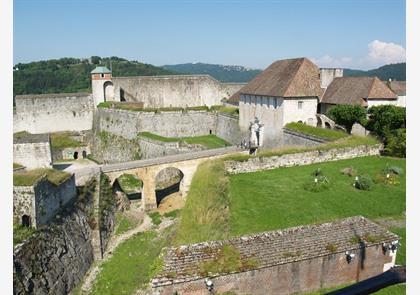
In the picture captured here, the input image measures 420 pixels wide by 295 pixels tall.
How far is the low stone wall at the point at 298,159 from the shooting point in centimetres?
2002

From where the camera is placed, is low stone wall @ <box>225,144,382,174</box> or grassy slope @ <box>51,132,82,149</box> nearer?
low stone wall @ <box>225,144,382,174</box>

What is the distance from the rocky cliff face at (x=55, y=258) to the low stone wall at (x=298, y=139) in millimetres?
13984

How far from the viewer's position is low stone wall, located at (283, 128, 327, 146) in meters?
23.0

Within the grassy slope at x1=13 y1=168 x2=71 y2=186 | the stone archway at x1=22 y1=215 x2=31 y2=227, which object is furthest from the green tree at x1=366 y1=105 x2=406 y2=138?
the stone archway at x1=22 y1=215 x2=31 y2=227

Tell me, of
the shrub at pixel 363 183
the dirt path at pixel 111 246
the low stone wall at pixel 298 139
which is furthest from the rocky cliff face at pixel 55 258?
the low stone wall at pixel 298 139

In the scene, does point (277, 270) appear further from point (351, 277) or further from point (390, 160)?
point (390, 160)

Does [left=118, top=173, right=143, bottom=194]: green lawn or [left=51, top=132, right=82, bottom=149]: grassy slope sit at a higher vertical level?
[left=51, top=132, right=82, bottom=149]: grassy slope

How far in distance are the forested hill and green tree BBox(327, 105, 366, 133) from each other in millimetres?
51921

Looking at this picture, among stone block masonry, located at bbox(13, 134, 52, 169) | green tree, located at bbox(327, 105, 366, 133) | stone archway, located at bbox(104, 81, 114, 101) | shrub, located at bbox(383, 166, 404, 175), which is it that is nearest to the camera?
shrub, located at bbox(383, 166, 404, 175)

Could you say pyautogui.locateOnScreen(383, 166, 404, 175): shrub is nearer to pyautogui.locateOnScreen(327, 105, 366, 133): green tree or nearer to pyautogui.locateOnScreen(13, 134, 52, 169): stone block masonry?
pyautogui.locateOnScreen(327, 105, 366, 133): green tree

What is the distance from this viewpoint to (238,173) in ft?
65.3

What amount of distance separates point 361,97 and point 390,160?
5.98 meters

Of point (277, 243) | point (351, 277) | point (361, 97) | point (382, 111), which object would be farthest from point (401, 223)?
point (361, 97)

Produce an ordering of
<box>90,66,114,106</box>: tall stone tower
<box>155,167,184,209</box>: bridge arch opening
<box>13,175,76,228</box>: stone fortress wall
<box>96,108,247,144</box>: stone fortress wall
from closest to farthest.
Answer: <box>13,175,76,228</box>: stone fortress wall < <box>155,167,184,209</box>: bridge arch opening < <box>96,108,247,144</box>: stone fortress wall < <box>90,66,114,106</box>: tall stone tower
